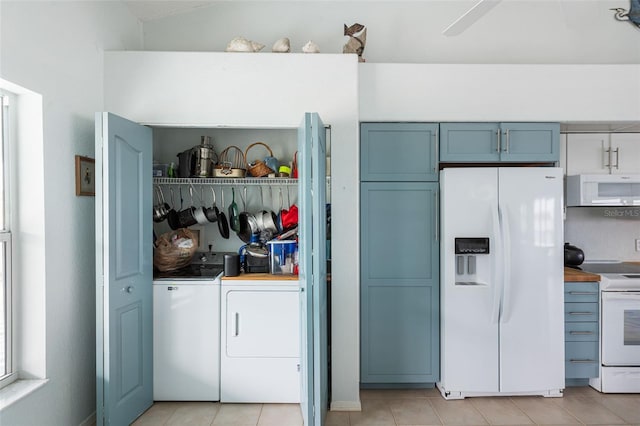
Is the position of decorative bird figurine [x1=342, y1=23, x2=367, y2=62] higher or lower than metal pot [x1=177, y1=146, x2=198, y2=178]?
higher

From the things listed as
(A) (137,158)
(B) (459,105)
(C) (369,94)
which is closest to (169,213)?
(A) (137,158)

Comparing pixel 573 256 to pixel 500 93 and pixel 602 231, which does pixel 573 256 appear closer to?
pixel 602 231

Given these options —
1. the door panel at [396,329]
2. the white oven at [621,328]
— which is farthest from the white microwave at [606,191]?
the door panel at [396,329]

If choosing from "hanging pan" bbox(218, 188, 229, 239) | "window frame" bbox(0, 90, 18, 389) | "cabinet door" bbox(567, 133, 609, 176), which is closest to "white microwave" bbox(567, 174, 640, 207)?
"cabinet door" bbox(567, 133, 609, 176)

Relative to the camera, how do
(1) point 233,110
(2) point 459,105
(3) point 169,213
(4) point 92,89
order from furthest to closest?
(3) point 169,213 < (2) point 459,105 < (1) point 233,110 < (4) point 92,89

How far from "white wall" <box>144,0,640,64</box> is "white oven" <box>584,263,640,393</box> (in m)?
1.87

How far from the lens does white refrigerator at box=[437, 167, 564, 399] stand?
279cm

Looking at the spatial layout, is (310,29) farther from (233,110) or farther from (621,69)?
(621,69)

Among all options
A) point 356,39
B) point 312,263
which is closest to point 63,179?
point 312,263

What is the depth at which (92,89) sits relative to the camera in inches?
A: 99.2

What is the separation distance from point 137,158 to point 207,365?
57.4 inches

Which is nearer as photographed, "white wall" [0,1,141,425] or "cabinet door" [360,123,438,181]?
"white wall" [0,1,141,425]

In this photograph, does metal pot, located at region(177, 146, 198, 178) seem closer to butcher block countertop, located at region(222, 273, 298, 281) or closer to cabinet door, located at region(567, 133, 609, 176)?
butcher block countertop, located at region(222, 273, 298, 281)

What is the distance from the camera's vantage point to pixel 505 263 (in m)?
2.73
